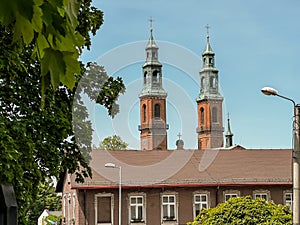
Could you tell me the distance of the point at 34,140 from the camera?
1257 cm

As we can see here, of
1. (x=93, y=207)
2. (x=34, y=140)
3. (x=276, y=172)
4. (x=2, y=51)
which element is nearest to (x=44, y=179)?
(x=34, y=140)

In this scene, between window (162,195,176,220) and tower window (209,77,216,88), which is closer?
window (162,195,176,220)

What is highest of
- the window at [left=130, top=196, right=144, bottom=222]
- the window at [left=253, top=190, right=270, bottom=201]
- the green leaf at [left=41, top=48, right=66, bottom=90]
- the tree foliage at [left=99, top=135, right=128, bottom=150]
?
the tree foliage at [left=99, top=135, right=128, bottom=150]

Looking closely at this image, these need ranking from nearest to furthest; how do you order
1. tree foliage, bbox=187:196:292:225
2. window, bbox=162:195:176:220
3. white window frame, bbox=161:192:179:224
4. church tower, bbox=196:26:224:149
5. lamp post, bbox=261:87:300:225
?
1. lamp post, bbox=261:87:300:225
2. tree foliage, bbox=187:196:292:225
3. white window frame, bbox=161:192:179:224
4. window, bbox=162:195:176:220
5. church tower, bbox=196:26:224:149

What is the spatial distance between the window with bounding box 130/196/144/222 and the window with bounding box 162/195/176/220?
4.67 feet

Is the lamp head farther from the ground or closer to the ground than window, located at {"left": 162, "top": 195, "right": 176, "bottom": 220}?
farther from the ground

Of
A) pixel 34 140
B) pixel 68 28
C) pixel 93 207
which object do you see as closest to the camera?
pixel 68 28

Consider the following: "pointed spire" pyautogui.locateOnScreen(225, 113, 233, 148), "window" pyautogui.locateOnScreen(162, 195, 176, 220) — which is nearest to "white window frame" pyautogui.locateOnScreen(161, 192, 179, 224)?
"window" pyautogui.locateOnScreen(162, 195, 176, 220)

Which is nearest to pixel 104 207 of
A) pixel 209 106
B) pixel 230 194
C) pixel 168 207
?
pixel 168 207

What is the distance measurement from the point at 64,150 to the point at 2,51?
318 cm

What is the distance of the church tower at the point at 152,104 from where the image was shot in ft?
180

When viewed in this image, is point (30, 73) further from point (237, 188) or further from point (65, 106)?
point (237, 188)

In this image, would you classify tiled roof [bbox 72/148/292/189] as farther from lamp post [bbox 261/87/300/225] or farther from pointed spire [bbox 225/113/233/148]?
pointed spire [bbox 225/113/233/148]

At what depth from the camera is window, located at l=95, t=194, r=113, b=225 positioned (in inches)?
1669
